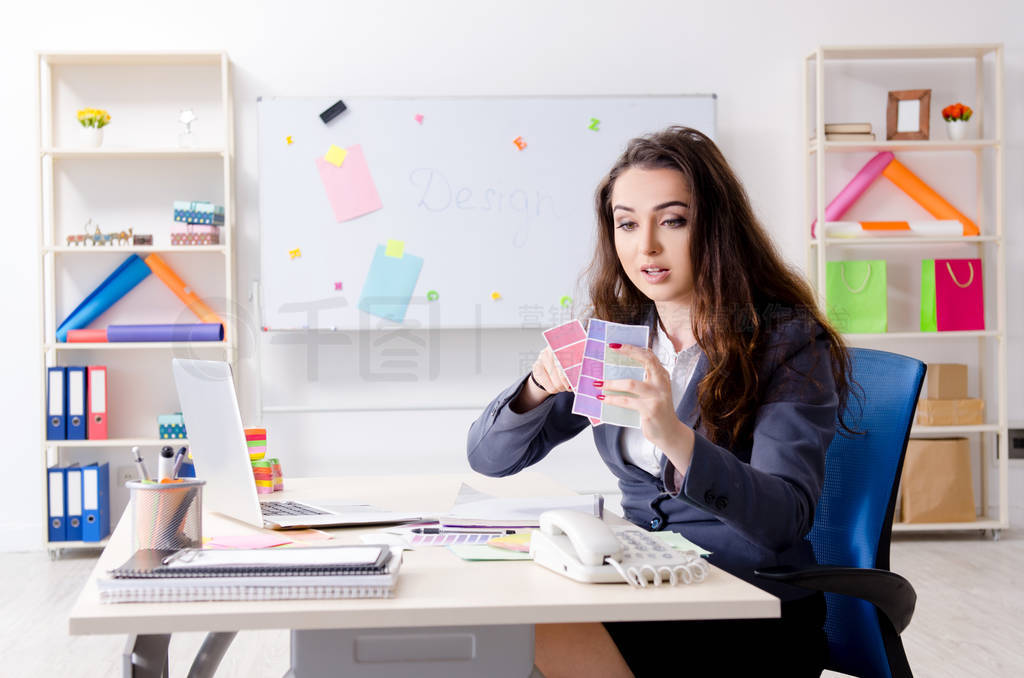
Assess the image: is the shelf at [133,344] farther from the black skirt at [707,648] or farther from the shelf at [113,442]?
the black skirt at [707,648]

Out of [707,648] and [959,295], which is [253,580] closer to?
[707,648]

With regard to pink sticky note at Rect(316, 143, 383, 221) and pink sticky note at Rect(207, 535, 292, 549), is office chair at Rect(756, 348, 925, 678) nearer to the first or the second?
pink sticky note at Rect(207, 535, 292, 549)

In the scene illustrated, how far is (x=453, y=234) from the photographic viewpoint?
359cm

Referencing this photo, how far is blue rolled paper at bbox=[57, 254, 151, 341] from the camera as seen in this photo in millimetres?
3518

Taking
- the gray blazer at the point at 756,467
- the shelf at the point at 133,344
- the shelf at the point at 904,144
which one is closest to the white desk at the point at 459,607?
the gray blazer at the point at 756,467

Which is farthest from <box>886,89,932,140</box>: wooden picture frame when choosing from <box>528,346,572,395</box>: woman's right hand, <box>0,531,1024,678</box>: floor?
<box>528,346,572,395</box>: woman's right hand

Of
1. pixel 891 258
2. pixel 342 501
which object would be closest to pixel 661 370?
pixel 342 501

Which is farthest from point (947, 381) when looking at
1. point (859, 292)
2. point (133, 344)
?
point (133, 344)

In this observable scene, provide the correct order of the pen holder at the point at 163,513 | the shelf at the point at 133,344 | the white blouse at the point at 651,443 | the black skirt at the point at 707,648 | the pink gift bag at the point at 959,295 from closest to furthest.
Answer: the pen holder at the point at 163,513, the black skirt at the point at 707,648, the white blouse at the point at 651,443, the shelf at the point at 133,344, the pink gift bag at the point at 959,295

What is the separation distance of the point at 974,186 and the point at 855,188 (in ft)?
1.84

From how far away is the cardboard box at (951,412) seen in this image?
3607 millimetres

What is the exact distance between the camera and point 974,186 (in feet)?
12.7

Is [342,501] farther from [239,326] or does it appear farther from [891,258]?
[891,258]

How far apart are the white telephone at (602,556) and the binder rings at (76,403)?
9.44 feet
